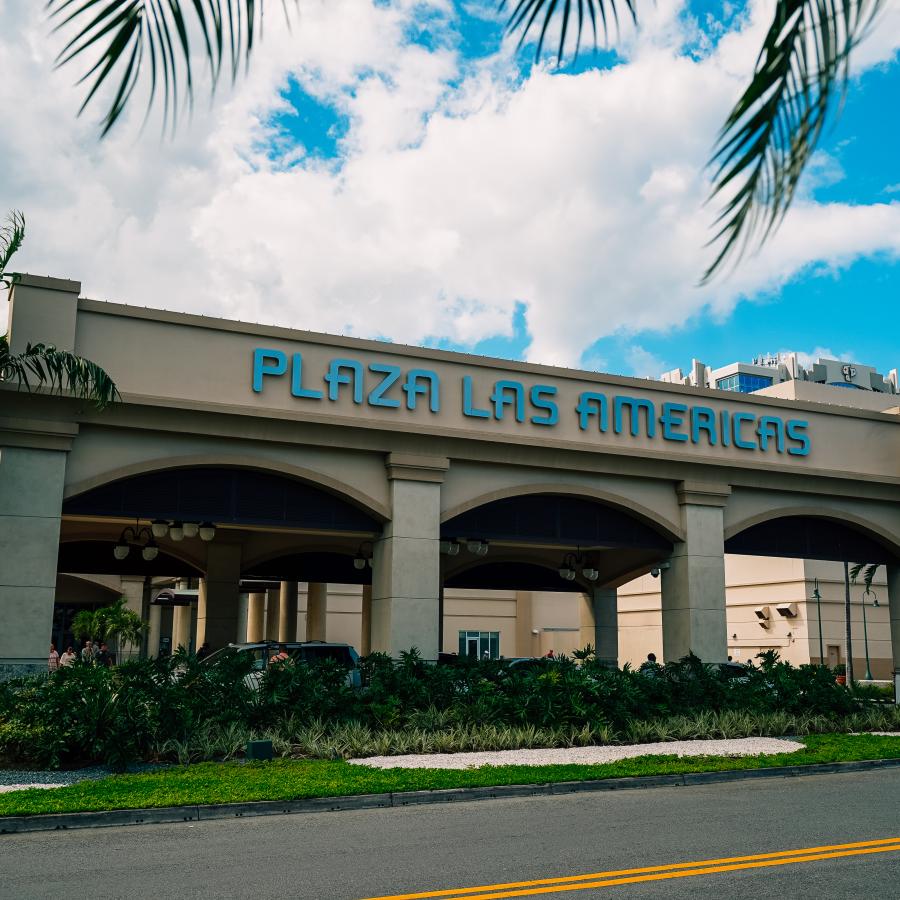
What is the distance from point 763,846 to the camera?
9.75 metres

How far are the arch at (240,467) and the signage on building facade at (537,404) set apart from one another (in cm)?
143

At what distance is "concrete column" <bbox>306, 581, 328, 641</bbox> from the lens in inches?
1719

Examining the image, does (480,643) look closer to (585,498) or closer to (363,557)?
(363,557)

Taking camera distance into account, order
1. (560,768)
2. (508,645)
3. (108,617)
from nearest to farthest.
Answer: (560,768), (108,617), (508,645)

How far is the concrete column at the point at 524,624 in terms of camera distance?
173ft

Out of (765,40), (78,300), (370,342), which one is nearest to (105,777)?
(78,300)

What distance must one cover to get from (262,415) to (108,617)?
102 feet

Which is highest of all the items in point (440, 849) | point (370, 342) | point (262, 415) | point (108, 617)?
point (370, 342)

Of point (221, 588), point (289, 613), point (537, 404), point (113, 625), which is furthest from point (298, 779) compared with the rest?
point (113, 625)

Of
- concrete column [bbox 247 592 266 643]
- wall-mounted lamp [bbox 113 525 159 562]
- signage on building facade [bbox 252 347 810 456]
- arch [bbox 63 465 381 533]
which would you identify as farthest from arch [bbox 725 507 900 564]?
concrete column [bbox 247 592 266 643]

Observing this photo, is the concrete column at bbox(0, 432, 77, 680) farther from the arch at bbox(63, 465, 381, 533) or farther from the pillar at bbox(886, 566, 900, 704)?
the pillar at bbox(886, 566, 900, 704)

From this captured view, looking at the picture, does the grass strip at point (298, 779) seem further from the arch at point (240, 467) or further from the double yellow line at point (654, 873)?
the arch at point (240, 467)

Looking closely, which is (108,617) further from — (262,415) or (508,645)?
(262,415)

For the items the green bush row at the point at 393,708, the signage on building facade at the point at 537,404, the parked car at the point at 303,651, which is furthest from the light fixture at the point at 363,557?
the green bush row at the point at 393,708
